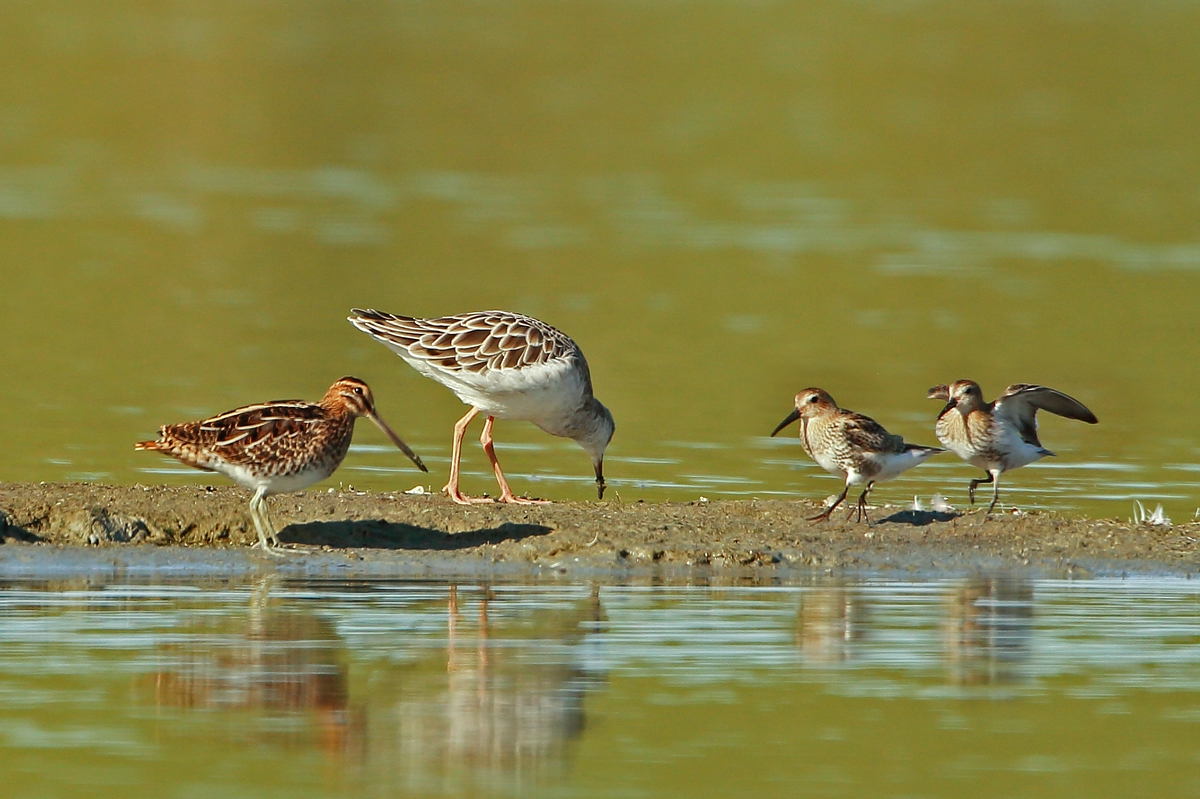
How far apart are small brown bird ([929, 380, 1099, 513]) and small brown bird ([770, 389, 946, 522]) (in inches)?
17.8

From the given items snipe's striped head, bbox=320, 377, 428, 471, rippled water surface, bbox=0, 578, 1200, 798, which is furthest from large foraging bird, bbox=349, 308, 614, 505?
rippled water surface, bbox=0, 578, 1200, 798

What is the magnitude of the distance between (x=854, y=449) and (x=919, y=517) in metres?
0.69

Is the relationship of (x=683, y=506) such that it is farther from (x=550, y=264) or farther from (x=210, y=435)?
(x=550, y=264)

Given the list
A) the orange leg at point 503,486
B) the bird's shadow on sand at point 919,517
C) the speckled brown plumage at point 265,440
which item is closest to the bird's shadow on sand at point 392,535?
the speckled brown plumage at point 265,440

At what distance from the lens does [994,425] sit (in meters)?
15.6

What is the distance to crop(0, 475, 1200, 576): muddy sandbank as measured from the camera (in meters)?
13.6

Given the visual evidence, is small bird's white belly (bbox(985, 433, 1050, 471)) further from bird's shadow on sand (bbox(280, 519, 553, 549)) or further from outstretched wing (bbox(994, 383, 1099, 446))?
bird's shadow on sand (bbox(280, 519, 553, 549))

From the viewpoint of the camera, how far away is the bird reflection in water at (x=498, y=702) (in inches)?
348

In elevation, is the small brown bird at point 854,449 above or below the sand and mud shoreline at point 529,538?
above

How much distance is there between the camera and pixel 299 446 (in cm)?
1352

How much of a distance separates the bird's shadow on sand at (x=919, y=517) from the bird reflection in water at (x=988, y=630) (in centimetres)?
125

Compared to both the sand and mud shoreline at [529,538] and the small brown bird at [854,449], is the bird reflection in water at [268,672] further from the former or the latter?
the small brown bird at [854,449]

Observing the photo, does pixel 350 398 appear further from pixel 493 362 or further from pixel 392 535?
pixel 493 362

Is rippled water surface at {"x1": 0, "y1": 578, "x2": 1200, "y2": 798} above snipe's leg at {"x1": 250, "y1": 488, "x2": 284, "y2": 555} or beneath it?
beneath
